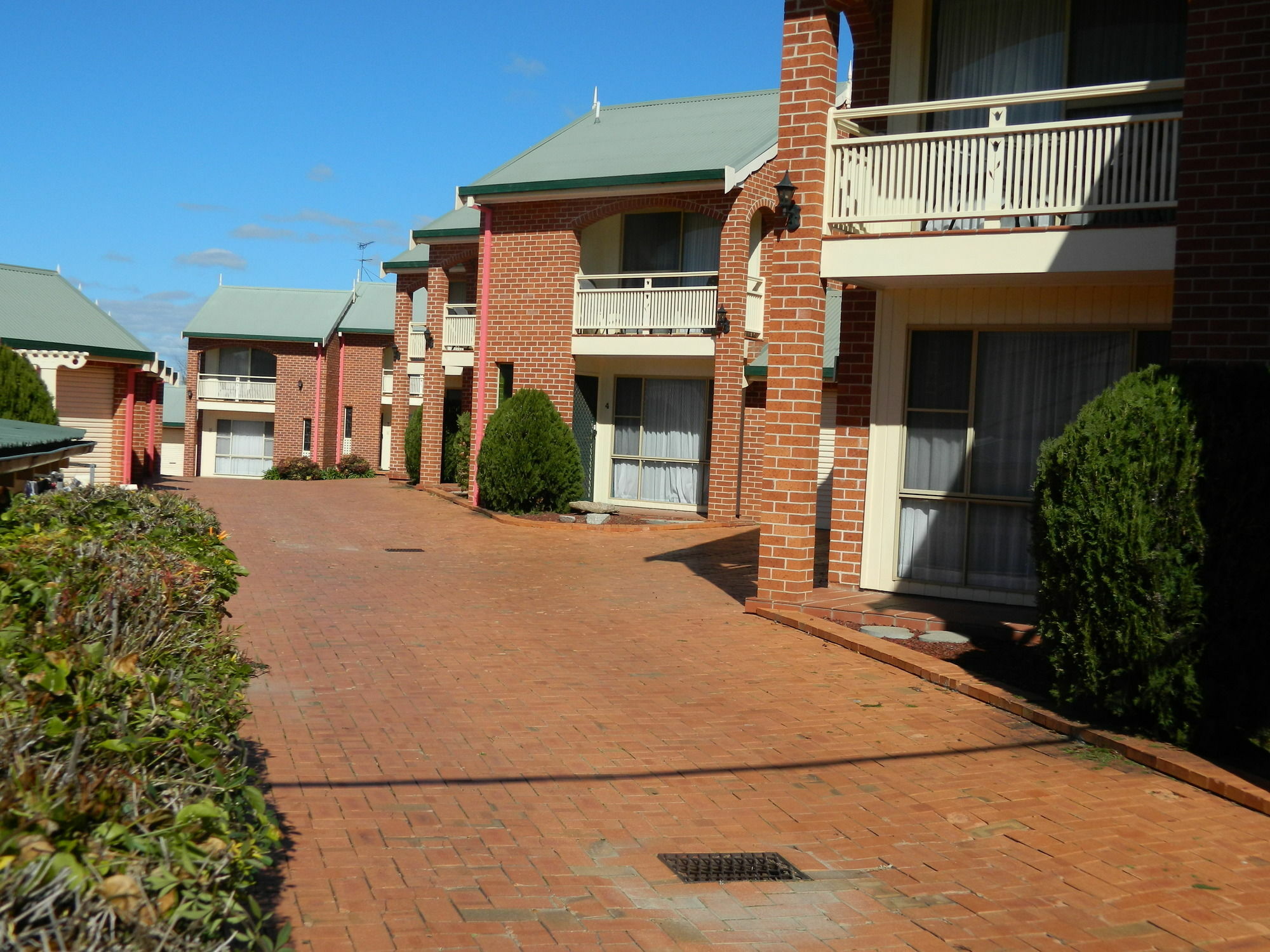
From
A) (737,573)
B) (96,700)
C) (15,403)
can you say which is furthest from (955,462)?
(15,403)

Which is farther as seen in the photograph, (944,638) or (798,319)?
(798,319)

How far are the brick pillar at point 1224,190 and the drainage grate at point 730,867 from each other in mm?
5869

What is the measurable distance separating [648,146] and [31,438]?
17524 millimetres

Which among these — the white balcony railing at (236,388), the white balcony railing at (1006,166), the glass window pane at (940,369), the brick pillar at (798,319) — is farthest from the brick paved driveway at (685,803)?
the white balcony railing at (236,388)

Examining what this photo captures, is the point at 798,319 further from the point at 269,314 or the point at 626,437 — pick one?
the point at 269,314

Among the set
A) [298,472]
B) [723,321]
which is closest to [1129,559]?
[723,321]

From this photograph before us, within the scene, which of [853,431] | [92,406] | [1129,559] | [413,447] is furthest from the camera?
[413,447]

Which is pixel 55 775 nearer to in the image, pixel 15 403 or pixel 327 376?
pixel 15 403

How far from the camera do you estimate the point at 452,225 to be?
2772 cm

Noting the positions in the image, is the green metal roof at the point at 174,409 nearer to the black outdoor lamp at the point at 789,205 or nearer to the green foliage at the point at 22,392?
the green foliage at the point at 22,392

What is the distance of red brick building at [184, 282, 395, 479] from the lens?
46.2 m

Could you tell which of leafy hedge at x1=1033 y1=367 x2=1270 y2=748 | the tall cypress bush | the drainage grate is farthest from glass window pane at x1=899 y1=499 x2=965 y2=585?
the drainage grate

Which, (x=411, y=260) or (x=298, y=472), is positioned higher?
(x=411, y=260)

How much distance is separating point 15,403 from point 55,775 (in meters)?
19.8
